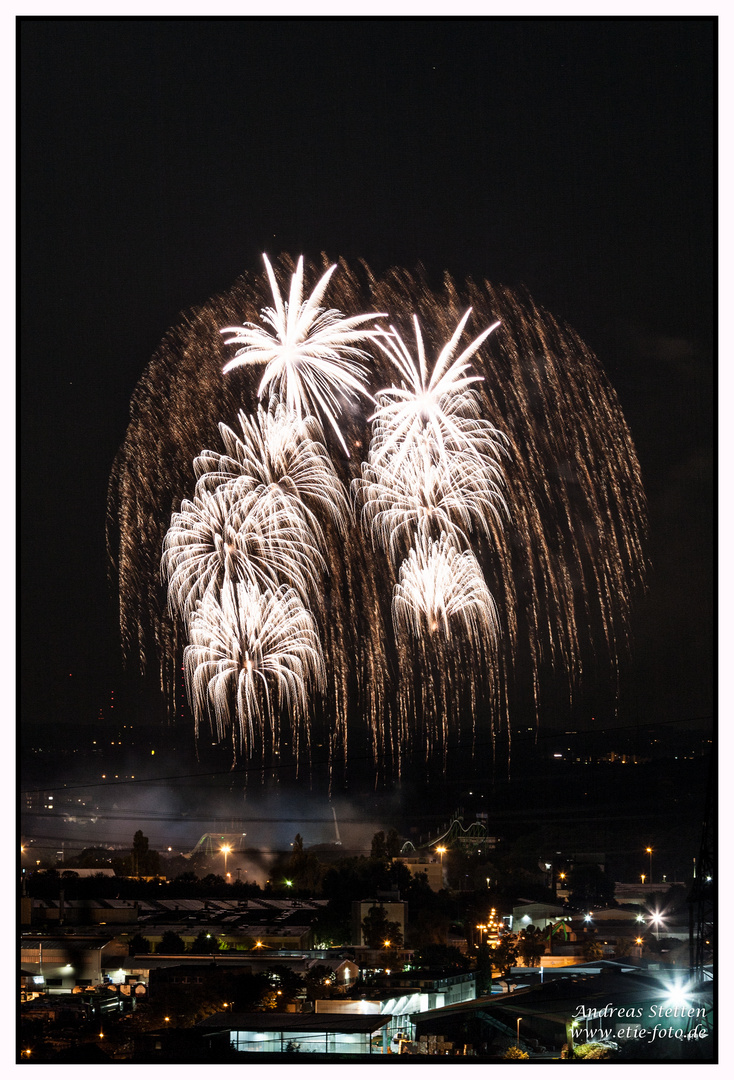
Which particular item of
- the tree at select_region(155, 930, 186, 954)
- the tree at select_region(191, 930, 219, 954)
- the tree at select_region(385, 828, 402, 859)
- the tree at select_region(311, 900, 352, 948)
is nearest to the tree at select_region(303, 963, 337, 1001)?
the tree at select_region(191, 930, 219, 954)

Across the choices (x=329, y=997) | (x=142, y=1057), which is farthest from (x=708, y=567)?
(x=142, y=1057)

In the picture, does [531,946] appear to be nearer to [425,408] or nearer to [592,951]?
[592,951]

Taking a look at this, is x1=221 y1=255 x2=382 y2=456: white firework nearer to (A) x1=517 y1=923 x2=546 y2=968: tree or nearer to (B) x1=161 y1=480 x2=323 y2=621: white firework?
(B) x1=161 y1=480 x2=323 y2=621: white firework

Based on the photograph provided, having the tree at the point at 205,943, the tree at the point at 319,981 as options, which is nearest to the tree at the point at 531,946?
the tree at the point at 319,981

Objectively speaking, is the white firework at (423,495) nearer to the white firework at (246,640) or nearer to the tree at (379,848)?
the white firework at (246,640)

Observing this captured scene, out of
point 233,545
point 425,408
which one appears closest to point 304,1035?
point 233,545

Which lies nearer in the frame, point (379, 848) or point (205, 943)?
point (205, 943)
